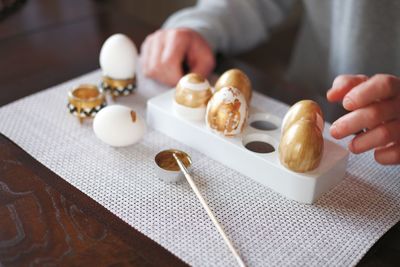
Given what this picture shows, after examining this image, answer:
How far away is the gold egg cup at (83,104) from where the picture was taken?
64 cm

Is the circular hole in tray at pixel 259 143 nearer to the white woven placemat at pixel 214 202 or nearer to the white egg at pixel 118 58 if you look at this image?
the white woven placemat at pixel 214 202

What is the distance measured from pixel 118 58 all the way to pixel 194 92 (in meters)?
0.15

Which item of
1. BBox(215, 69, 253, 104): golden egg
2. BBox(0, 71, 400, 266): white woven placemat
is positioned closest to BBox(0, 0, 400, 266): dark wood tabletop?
BBox(0, 71, 400, 266): white woven placemat

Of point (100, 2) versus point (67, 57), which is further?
point (100, 2)

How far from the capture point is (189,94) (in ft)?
1.96

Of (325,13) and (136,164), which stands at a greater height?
(325,13)

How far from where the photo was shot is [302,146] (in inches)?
19.6

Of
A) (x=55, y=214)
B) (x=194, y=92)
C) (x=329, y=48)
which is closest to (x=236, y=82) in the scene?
(x=194, y=92)

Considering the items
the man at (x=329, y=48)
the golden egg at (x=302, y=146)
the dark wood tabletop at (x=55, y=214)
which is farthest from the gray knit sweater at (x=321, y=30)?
the golden egg at (x=302, y=146)

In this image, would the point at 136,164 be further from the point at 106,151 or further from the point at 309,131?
the point at 309,131

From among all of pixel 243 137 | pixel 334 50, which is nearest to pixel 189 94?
pixel 243 137

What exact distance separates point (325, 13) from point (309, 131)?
0.53 m

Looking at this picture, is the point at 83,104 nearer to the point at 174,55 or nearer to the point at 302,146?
the point at 174,55

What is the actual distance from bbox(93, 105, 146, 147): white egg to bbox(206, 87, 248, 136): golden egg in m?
0.10
